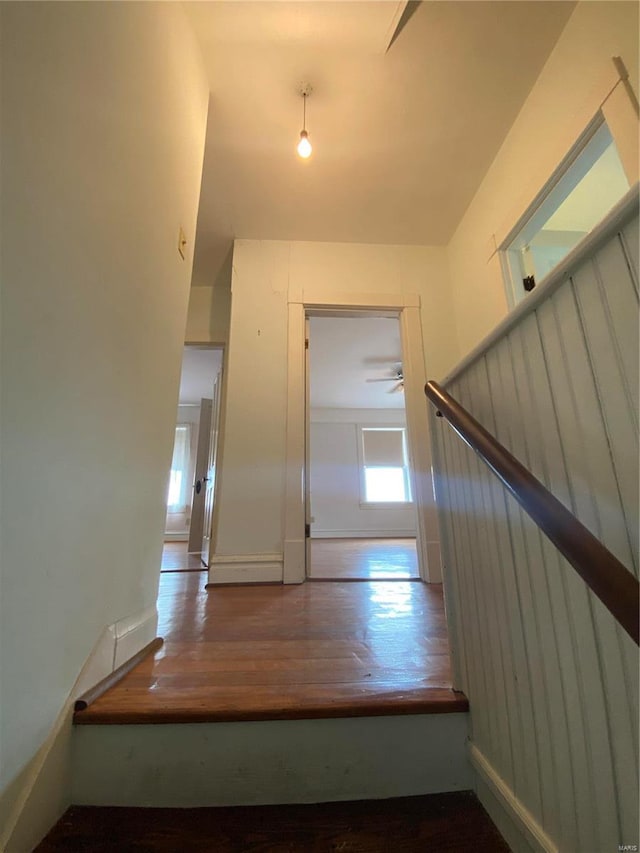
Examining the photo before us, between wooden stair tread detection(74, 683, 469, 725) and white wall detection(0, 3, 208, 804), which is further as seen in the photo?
wooden stair tread detection(74, 683, 469, 725)

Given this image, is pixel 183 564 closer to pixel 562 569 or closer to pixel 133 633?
pixel 133 633

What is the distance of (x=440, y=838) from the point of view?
0.73 m

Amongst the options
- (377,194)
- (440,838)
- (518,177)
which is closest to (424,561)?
(440,838)

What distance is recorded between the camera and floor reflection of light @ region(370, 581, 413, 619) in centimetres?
165

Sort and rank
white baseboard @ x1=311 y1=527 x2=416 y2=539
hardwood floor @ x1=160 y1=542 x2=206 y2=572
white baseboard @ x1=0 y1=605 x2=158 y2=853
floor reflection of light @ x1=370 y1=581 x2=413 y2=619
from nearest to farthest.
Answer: white baseboard @ x1=0 y1=605 x2=158 y2=853, floor reflection of light @ x1=370 y1=581 x2=413 y2=619, hardwood floor @ x1=160 y1=542 x2=206 y2=572, white baseboard @ x1=311 y1=527 x2=416 y2=539

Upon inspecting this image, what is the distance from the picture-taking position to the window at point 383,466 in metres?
6.60

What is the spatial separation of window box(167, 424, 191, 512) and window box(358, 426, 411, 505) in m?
3.20

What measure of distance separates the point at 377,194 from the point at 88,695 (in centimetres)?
295

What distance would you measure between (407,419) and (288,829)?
2198 millimetres

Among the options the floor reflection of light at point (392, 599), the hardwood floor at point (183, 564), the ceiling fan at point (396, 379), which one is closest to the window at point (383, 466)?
the ceiling fan at point (396, 379)

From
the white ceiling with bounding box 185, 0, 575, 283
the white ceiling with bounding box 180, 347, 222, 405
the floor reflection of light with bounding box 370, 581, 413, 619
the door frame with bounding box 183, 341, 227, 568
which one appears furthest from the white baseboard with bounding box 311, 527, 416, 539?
the white ceiling with bounding box 185, 0, 575, 283

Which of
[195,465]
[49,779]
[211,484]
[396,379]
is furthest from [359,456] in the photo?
[49,779]

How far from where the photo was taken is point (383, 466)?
22.2ft

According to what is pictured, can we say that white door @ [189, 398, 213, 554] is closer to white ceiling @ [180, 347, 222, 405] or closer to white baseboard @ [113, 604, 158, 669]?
white ceiling @ [180, 347, 222, 405]
